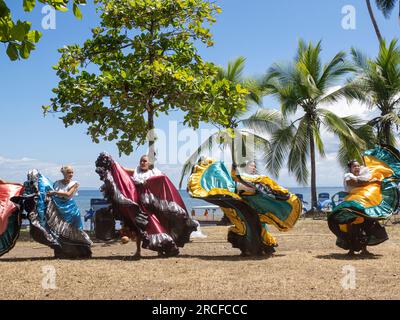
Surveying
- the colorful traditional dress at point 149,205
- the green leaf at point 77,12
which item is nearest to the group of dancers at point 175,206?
the colorful traditional dress at point 149,205

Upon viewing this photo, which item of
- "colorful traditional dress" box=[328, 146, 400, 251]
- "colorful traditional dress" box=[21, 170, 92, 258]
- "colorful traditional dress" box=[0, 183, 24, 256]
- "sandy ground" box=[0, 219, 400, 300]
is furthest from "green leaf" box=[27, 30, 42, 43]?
"colorful traditional dress" box=[328, 146, 400, 251]

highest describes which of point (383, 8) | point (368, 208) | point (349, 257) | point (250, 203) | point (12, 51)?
point (383, 8)

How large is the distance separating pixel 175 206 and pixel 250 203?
1.35 m

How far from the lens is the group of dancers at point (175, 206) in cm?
899

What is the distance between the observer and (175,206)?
9.42 m

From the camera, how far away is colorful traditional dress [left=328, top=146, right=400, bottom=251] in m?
8.97

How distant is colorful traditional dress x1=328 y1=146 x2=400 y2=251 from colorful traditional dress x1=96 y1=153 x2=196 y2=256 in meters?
2.66

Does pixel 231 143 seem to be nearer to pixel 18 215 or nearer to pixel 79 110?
pixel 79 110

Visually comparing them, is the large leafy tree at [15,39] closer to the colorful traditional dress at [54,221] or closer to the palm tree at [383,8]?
the colorful traditional dress at [54,221]

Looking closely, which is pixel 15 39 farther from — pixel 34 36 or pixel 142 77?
pixel 142 77

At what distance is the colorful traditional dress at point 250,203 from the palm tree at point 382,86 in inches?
567

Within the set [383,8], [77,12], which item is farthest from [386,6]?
[77,12]

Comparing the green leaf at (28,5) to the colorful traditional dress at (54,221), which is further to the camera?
the colorful traditional dress at (54,221)
